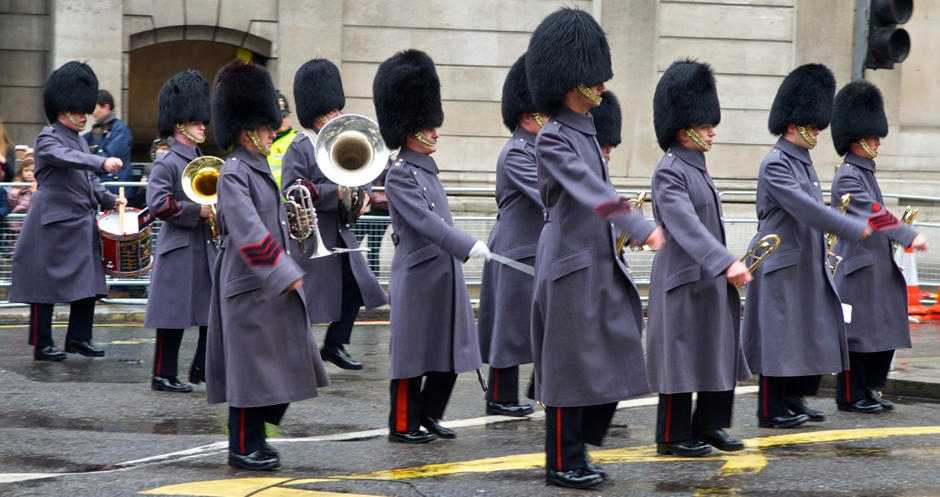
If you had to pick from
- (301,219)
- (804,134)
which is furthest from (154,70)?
(804,134)

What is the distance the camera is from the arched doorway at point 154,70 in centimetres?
2122

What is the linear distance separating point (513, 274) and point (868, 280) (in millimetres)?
2074

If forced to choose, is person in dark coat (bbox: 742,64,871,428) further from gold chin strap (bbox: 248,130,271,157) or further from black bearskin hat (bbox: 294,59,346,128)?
black bearskin hat (bbox: 294,59,346,128)

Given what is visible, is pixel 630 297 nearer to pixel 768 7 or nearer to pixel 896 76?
pixel 768 7

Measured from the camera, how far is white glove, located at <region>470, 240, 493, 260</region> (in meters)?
6.42

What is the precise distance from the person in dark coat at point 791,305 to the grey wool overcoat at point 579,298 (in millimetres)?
1628

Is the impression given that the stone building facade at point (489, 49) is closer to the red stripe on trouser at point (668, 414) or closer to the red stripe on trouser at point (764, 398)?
the red stripe on trouser at point (764, 398)

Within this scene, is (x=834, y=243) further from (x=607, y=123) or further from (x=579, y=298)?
(x=579, y=298)

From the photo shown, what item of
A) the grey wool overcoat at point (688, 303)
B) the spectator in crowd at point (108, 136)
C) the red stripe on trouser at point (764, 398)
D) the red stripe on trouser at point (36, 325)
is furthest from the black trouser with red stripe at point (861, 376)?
the spectator in crowd at point (108, 136)

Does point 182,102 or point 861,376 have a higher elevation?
point 182,102

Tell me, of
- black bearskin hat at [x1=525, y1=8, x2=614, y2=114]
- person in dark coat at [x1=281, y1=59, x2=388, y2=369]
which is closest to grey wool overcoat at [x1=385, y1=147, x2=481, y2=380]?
black bearskin hat at [x1=525, y1=8, x2=614, y2=114]

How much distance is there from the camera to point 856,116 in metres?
8.42

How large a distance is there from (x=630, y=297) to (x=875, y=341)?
260cm

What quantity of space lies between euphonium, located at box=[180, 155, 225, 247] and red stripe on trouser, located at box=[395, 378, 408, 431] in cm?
212
